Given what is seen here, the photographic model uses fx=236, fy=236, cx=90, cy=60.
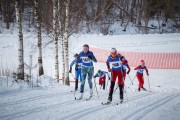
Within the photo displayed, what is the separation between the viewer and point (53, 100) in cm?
793

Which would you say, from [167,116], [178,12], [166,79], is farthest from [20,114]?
[178,12]

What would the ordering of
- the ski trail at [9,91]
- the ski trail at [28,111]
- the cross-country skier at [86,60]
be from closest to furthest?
the ski trail at [28,111], the ski trail at [9,91], the cross-country skier at [86,60]

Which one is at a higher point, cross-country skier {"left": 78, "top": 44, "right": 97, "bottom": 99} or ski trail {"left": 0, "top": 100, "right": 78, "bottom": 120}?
cross-country skier {"left": 78, "top": 44, "right": 97, "bottom": 99}

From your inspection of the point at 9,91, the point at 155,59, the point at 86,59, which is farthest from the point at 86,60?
the point at 155,59

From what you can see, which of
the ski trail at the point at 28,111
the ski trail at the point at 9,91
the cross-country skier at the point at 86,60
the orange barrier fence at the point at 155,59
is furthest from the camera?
the orange barrier fence at the point at 155,59

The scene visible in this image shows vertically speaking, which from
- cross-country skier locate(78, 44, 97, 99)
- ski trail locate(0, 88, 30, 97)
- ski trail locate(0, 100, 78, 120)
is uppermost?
cross-country skier locate(78, 44, 97, 99)

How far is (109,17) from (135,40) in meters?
15.0

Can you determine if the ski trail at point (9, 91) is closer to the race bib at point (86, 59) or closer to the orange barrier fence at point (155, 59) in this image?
the race bib at point (86, 59)

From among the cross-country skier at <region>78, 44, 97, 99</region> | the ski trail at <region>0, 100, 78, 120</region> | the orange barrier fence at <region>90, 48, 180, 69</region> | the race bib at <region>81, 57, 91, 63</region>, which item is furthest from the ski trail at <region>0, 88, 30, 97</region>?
the orange barrier fence at <region>90, 48, 180, 69</region>

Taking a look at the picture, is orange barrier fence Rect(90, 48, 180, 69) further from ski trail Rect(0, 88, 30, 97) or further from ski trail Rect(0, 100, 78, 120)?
ski trail Rect(0, 100, 78, 120)

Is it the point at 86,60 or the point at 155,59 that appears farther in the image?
the point at 155,59

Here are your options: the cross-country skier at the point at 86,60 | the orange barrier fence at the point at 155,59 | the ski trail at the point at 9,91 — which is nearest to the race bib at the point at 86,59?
the cross-country skier at the point at 86,60

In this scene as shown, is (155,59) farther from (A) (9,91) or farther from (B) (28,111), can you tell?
(B) (28,111)

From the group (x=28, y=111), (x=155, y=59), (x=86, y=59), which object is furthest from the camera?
(x=155, y=59)
